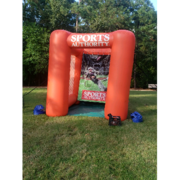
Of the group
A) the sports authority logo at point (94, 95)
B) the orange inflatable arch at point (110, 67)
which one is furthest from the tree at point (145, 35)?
the orange inflatable arch at point (110, 67)

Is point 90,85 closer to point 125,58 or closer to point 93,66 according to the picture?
point 93,66

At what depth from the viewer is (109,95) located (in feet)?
11.5

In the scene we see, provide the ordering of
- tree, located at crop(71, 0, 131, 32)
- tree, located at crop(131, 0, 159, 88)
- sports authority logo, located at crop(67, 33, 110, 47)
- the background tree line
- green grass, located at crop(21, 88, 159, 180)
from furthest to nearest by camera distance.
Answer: tree, located at crop(131, 0, 159, 88)
tree, located at crop(71, 0, 131, 32)
the background tree line
sports authority logo, located at crop(67, 33, 110, 47)
green grass, located at crop(21, 88, 159, 180)

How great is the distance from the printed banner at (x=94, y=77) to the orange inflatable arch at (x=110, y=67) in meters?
1.34

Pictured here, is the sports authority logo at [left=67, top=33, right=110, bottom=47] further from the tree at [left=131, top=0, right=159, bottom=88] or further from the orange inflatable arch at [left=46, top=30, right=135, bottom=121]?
the tree at [left=131, top=0, right=159, bottom=88]

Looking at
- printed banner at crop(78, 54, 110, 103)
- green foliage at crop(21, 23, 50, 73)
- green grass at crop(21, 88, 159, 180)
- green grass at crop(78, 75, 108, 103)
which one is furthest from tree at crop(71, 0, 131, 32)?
green grass at crop(21, 88, 159, 180)

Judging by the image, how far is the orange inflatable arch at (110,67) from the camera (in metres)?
3.34

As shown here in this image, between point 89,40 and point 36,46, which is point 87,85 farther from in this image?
point 36,46

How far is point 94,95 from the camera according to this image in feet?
16.3

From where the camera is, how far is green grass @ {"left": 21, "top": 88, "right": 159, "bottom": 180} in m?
1.68

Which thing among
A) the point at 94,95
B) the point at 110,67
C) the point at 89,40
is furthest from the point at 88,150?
the point at 94,95

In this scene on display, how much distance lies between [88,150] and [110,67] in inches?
78.9
